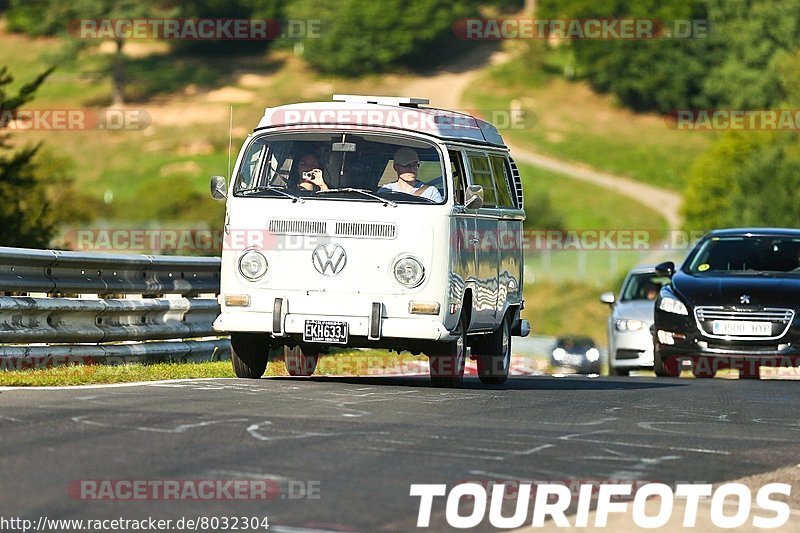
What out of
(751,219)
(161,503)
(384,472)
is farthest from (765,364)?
(751,219)

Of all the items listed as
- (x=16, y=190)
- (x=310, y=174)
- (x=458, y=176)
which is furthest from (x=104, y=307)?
(x=16, y=190)

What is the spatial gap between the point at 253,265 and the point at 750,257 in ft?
28.4

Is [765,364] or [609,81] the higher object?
[609,81]

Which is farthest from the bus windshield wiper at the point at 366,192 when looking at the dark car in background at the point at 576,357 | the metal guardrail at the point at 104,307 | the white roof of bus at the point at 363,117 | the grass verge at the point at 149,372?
the dark car in background at the point at 576,357

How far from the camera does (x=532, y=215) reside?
328 ft

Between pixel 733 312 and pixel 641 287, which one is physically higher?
pixel 641 287

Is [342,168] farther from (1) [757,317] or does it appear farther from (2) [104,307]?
(1) [757,317]

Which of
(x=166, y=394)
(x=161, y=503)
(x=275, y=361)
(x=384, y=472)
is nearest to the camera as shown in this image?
(x=161, y=503)

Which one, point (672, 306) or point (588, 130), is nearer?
point (672, 306)

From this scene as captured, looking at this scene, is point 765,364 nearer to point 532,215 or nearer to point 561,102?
point 532,215

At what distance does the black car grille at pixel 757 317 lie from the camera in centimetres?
2066

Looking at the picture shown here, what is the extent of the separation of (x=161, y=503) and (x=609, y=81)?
12082 cm

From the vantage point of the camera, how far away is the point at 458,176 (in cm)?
1614

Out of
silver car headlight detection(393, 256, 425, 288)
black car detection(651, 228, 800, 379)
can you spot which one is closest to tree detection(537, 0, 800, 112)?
black car detection(651, 228, 800, 379)
